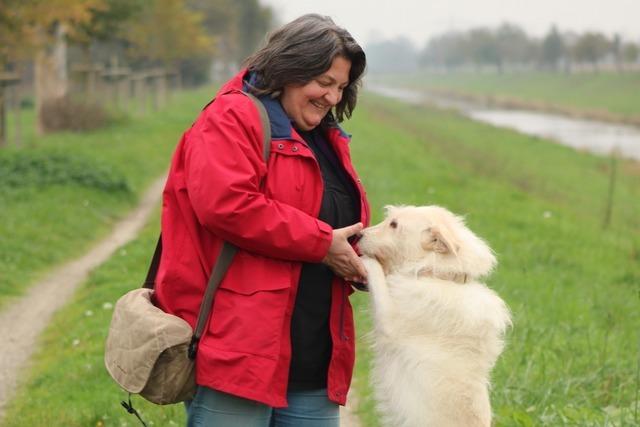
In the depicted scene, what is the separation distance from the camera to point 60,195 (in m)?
12.6

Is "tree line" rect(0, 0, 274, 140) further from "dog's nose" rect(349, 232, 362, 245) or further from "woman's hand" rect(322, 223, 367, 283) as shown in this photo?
"woman's hand" rect(322, 223, 367, 283)

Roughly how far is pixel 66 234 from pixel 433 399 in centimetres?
860

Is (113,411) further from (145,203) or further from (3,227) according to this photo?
(145,203)

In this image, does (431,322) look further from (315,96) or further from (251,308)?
(315,96)

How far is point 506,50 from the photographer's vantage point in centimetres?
13462

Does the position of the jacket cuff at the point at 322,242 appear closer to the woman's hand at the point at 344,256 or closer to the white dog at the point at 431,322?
the woman's hand at the point at 344,256

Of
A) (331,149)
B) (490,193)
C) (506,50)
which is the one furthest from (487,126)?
(506,50)

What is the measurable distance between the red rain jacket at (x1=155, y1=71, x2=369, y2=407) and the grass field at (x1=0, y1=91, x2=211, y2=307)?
6002mm

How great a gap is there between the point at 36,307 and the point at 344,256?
6.11 m

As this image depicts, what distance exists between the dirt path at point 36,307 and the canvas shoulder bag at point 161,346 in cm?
319

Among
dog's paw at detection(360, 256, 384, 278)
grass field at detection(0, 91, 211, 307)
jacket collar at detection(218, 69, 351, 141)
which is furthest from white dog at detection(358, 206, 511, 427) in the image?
grass field at detection(0, 91, 211, 307)

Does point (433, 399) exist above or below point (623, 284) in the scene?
above

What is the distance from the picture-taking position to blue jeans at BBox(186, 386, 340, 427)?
322 centimetres

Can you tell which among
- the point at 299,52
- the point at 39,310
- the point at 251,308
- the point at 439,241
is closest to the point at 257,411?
the point at 251,308
